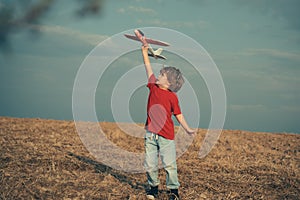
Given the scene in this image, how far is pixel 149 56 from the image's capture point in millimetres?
6969

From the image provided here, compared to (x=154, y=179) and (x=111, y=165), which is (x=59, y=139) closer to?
(x=111, y=165)

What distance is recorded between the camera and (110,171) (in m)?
8.62

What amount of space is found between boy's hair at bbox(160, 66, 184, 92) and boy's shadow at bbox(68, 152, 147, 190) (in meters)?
1.91

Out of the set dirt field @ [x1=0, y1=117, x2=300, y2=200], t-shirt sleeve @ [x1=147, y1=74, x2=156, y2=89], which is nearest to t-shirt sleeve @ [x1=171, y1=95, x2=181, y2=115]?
t-shirt sleeve @ [x1=147, y1=74, x2=156, y2=89]

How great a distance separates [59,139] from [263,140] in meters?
7.45

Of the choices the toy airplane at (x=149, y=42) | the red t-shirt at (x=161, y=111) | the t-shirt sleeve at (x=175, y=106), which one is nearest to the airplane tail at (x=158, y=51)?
the toy airplane at (x=149, y=42)

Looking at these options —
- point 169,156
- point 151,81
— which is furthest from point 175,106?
point 169,156

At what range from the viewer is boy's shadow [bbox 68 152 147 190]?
7.65 m

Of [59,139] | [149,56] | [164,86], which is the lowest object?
[59,139]

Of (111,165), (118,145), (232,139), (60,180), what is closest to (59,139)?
(118,145)

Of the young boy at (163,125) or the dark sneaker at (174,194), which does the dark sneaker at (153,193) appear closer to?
the young boy at (163,125)

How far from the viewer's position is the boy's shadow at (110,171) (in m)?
7.65

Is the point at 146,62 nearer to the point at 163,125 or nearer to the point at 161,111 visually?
the point at 161,111

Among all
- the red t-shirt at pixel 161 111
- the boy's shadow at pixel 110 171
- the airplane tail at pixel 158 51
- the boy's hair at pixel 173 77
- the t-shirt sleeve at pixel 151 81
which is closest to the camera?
the red t-shirt at pixel 161 111
